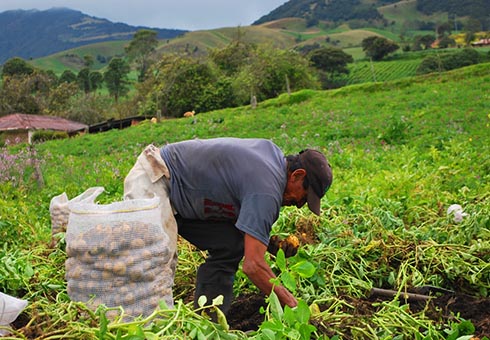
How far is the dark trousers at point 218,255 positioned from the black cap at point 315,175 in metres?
0.56

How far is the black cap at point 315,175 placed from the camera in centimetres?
315

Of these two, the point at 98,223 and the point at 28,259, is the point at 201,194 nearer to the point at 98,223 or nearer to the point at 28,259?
the point at 98,223

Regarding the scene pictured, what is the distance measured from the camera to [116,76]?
77.9 m

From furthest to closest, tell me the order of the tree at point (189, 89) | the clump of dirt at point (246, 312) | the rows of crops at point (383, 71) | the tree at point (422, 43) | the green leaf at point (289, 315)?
the tree at point (422, 43)
the rows of crops at point (383, 71)
the tree at point (189, 89)
the clump of dirt at point (246, 312)
the green leaf at point (289, 315)

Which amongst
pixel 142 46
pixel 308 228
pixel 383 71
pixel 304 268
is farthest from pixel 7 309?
pixel 142 46

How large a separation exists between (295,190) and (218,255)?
2.36 ft

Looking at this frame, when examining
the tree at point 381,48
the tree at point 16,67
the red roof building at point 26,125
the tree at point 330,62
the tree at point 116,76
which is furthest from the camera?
the tree at point 381,48

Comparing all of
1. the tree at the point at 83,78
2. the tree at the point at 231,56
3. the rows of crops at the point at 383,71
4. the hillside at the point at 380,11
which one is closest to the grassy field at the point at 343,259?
the tree at the point at 231,56

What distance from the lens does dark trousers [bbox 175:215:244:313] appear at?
3.57 metres

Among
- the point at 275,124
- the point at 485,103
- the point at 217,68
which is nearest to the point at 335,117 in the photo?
the point at 275,124

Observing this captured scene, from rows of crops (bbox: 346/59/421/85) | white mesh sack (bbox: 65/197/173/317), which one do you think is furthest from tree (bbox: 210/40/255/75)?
white mesh sack (bbox: 65/197/173/317)

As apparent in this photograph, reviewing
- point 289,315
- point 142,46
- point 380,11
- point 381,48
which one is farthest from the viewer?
point 380,11

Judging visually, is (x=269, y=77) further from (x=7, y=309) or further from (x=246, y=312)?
(x=7, y=309)

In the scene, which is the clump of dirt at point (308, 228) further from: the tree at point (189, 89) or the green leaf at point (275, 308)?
the tree at point (189, 89)
